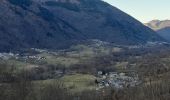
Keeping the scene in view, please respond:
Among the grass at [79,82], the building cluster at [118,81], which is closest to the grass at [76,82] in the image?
the grass at [79,82]

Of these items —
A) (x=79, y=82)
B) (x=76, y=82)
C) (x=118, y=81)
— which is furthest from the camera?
(x=118, y=81)

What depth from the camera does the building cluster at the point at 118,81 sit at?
167 m

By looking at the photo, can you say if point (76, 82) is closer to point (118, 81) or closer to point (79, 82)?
point (79, 82)

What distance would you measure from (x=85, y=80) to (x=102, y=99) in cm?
4660

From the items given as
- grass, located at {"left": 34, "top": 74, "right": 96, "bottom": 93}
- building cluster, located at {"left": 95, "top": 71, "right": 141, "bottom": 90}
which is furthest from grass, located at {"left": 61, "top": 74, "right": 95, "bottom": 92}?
building cluster, located at {"left": 95, "top": 71, "right": 141, "bottom": 90}

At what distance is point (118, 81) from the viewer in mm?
179875

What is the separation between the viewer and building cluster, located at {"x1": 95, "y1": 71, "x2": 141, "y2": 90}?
6562 inches

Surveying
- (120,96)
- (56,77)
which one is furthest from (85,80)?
(120,96)

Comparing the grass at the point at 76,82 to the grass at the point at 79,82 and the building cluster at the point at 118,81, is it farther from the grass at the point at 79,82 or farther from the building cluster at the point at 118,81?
the building cluster at the point at 118,81

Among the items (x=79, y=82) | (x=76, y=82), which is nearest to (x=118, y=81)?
(x=79, y=82)

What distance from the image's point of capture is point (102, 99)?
432 feet

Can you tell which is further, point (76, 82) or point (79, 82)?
point (79, 82)

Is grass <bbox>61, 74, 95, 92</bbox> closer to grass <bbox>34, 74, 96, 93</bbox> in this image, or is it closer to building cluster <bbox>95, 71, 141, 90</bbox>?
grass <bbox>34, 74, 96, 93</bbox>

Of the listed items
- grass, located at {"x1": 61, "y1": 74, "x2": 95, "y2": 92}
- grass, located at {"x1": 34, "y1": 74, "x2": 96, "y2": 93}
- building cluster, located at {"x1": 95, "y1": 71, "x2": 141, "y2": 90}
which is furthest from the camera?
building cluster, located at {"x1": 95, "y1": 71, "x2": 141, "y2": 90}
